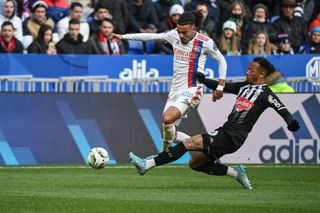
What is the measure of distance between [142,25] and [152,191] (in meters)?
11.6

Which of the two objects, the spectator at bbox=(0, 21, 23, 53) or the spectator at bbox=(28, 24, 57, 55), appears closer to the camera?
the spectator at bbox=(0, 21, 23, 53)

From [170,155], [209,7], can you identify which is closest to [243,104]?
[170,155]

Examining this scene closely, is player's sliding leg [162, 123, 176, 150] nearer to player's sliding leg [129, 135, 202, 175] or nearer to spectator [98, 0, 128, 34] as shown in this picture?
player's sliding leg [129, 135, 202, 175]

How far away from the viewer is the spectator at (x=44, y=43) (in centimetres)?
2217

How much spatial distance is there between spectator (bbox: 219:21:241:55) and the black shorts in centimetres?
955

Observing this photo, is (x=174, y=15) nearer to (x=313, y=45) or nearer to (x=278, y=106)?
(x=313, y=45)

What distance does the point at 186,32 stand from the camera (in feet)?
54.2

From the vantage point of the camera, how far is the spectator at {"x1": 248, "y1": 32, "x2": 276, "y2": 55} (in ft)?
77.7

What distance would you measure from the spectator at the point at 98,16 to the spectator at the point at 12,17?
1.95 metres

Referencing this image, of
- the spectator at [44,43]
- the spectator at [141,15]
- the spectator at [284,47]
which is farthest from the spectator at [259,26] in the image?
the spectator at [44,43]

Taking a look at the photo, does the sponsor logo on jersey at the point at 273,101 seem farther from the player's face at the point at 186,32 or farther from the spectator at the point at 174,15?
the spectator at the point at 174,15

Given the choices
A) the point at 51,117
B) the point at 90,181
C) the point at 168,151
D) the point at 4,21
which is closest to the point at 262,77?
the point at 168,151

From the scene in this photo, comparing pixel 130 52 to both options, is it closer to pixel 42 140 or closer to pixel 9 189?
pixel 42 140

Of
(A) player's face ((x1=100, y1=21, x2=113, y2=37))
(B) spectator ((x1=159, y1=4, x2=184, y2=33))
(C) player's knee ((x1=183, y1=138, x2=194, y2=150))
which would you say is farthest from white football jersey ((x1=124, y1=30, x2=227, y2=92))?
(B) spectator ((x1=159, y1=4, x2=184, y2=33))
